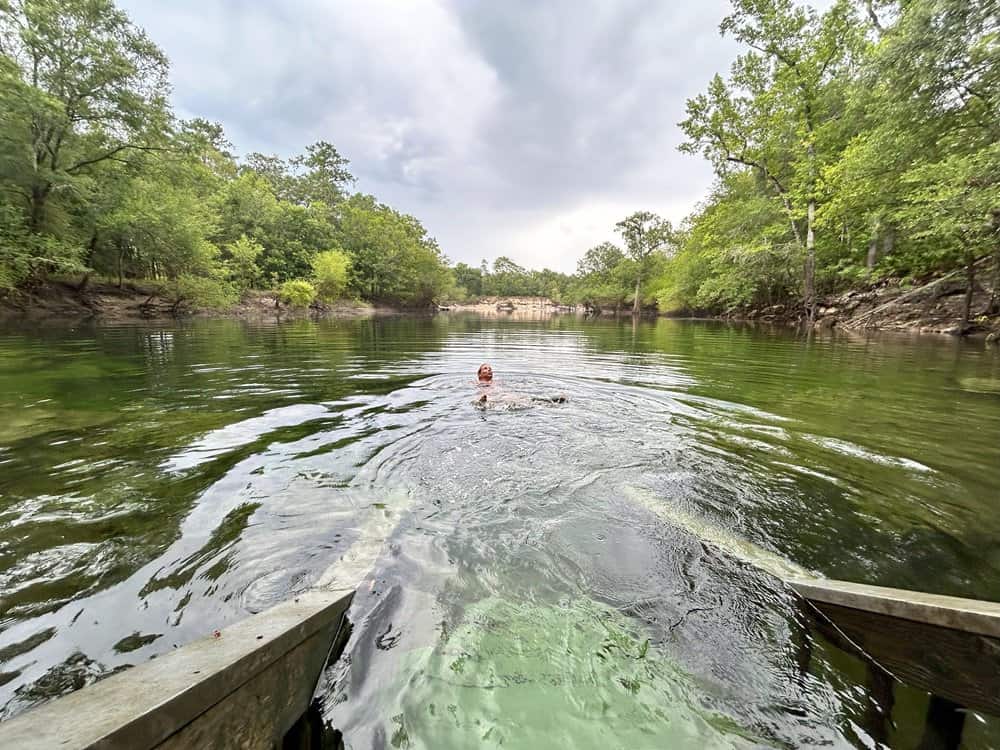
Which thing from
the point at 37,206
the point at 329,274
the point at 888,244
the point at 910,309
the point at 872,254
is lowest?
the point at 910,309

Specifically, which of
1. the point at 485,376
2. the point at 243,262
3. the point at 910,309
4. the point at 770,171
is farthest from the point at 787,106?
the point at 243,262

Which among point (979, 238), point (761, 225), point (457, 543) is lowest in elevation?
point (457, 543)

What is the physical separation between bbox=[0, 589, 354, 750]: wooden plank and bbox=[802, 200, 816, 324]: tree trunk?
25305mm

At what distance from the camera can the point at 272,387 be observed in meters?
7.25

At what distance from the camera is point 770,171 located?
23.9m

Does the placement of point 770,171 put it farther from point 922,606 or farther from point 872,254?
point 922,606

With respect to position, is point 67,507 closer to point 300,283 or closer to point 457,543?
point 457,543

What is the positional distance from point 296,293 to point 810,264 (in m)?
37.4

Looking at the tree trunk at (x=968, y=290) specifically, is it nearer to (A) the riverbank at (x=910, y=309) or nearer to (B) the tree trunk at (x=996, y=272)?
(A) the riverbank at (x=910, y=309)

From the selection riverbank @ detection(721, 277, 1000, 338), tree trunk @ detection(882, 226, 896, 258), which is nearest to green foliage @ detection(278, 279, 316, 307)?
riverbank @ detection(721, 277, 1000, 338)

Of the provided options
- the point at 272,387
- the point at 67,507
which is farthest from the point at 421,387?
the point at 67,507

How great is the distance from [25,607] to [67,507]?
123 cm

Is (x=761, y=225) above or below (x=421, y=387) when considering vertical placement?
above

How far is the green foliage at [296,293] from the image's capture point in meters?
36.0
